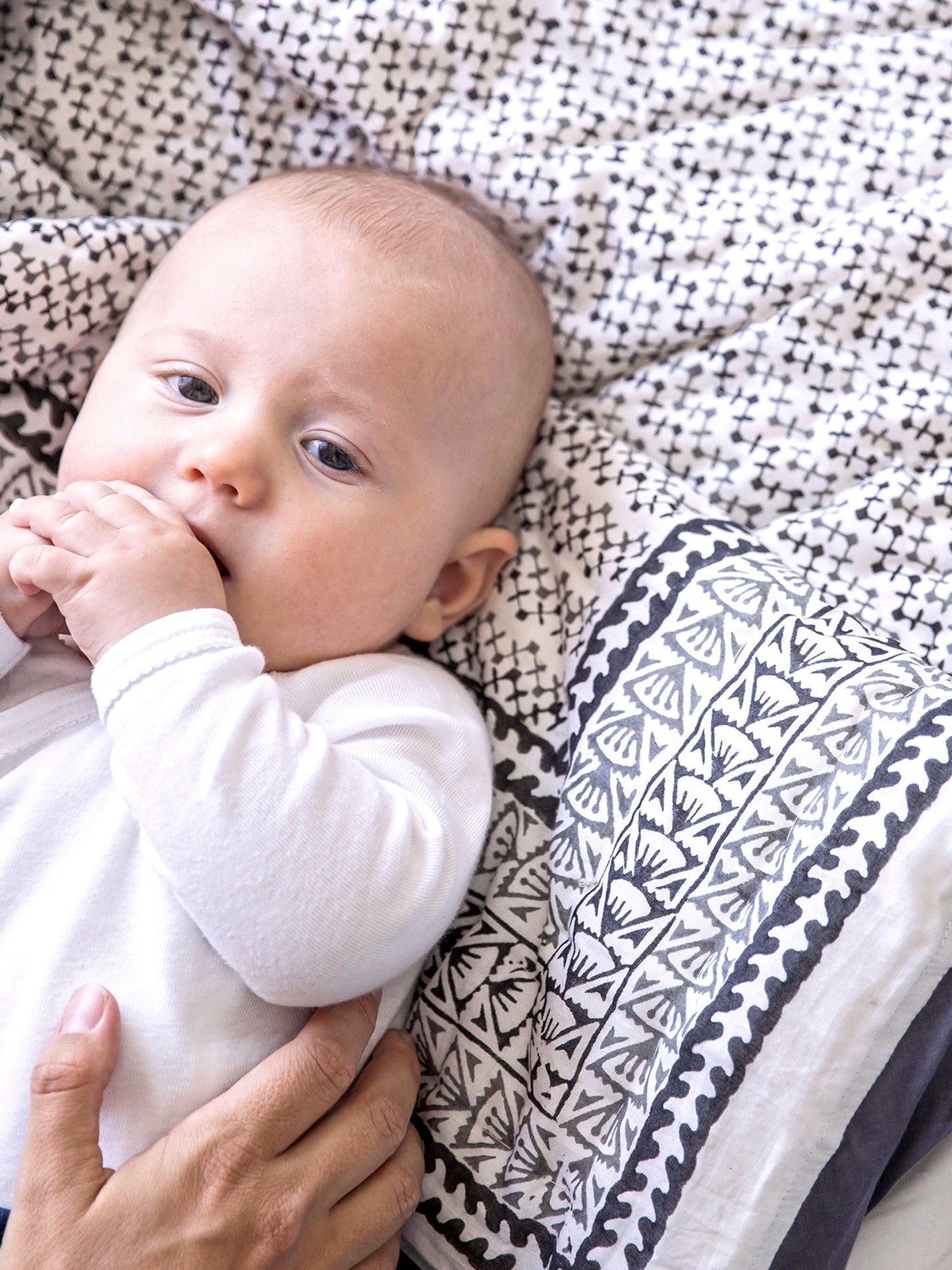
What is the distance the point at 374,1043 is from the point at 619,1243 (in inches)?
12.8

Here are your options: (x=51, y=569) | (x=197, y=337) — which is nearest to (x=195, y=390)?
(x=197, y=337)

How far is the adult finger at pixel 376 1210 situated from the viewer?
103 cm

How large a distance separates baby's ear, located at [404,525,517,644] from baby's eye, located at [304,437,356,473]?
21 centimetres

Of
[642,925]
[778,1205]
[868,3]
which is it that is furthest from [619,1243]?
[868,3]

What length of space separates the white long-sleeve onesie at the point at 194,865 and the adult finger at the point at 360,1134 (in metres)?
0.10

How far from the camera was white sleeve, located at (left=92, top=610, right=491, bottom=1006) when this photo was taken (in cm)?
95

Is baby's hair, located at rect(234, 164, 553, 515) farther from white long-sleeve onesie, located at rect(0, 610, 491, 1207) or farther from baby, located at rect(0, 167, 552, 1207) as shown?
white long-sleeve onesie, located at rect(0, 610, 491, 1207)

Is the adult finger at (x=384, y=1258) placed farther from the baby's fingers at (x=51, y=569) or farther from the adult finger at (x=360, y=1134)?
the baby's fingers at (x=51, y=569)

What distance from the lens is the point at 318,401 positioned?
1.15 metres

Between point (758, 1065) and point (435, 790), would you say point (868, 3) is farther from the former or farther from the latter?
point (758, 1065)

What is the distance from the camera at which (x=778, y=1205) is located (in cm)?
95

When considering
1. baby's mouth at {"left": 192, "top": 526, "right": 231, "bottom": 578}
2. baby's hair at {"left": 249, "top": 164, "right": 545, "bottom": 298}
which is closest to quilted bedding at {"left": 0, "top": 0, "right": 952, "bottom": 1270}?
baby's hair at {"left": 249, "top": 164, "right": 545, "bottom": 298}

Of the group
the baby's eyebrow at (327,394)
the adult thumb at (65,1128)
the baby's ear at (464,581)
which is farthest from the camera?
the baby's ear at (464,581)

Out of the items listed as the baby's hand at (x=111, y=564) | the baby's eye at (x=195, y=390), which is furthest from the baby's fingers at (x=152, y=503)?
the baby's eye at (x=195, y=390)
